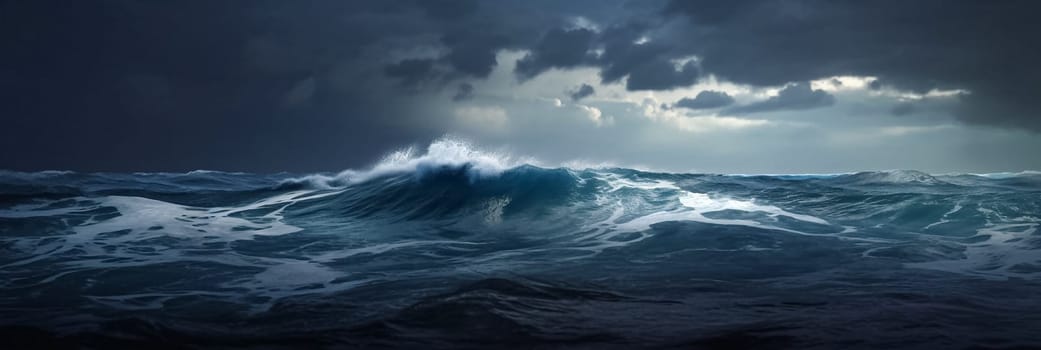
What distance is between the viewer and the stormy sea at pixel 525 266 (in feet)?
20.0

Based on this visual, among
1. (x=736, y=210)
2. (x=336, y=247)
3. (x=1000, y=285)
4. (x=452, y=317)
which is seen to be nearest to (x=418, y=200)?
(x=336, y=247)

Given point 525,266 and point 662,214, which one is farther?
point 662,214

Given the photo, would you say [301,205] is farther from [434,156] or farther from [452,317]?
[452,317]

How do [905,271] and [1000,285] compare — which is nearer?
[1000,285]

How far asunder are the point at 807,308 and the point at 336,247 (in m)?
9.70

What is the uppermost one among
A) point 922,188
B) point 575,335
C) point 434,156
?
point 434,156

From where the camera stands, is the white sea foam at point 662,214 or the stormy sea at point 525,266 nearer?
the stormy sea at point 525,266

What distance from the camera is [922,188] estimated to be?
71.7 feet

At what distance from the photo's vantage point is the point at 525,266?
10305 millimetres


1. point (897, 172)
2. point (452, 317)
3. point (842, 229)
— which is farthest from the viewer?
point (897, 172)

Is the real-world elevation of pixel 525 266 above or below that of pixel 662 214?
below

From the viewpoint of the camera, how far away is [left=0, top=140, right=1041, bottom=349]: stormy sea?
239 inches

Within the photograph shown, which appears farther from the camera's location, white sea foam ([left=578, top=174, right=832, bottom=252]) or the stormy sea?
white sea foam ([left=578, top=174, right=832, bottom=252])

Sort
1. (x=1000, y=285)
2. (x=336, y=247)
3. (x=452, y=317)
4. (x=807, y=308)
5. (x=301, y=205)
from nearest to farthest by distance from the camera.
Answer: (x=452, y=317) < (x=807, y=308) < (x=1000, y=285) < (x=336, y=247) < (x=301, y=205)
